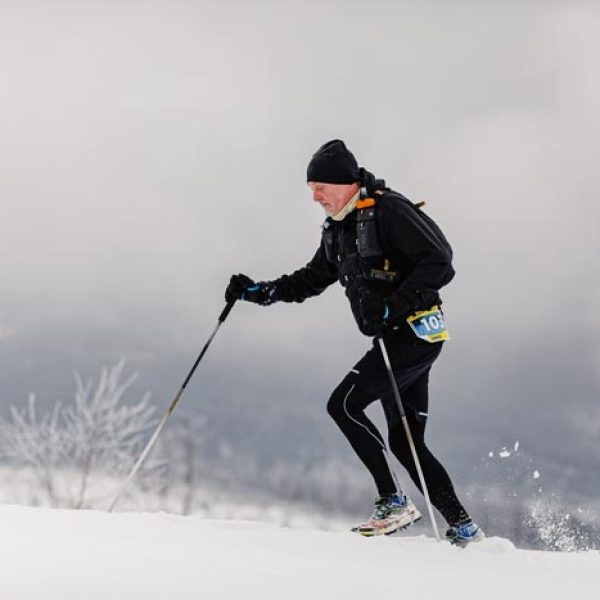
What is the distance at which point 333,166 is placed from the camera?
5.55 meters

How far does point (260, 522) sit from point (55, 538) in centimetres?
187

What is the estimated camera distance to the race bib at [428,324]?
5.37m

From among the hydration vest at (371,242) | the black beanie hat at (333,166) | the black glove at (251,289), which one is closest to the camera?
the hydration vest at (371,242)

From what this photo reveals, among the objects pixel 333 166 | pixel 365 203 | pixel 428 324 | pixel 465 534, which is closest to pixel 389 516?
pixel 465 534

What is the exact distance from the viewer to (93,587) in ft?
10.0

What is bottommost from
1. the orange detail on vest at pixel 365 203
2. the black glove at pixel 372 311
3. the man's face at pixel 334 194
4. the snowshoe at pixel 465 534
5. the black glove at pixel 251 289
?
the snowshoe at pixel 465 534

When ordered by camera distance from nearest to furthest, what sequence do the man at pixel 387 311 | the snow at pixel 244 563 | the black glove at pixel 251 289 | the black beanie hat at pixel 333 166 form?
the snow at pixel 244 563 < the man at pixel 387 311 < the black beanie hat at pixel 333 166 < the black glove at pixel 251 289

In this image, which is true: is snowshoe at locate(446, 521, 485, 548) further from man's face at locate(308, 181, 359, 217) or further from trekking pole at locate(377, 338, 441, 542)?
man's face at locate(308, 181, 359, 217)

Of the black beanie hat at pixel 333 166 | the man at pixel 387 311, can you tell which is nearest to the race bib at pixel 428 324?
the man at pixel 387 311

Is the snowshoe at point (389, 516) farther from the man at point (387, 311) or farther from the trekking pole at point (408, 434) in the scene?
the trekking pole at point (408, 434)

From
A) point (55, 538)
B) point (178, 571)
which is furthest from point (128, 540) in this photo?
point (178, 571)

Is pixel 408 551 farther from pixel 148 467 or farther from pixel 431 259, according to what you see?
pixel 148 467

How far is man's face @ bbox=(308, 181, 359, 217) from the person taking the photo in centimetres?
555

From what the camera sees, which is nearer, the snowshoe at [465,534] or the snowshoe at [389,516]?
the snowshoe at [465,534]
